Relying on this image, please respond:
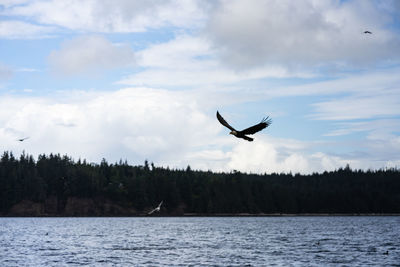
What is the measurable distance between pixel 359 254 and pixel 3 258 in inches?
1622

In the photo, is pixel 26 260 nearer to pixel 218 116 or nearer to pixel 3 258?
pixel 3 258

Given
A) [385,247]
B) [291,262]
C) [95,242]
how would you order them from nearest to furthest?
[291,262] → [385,247] → [95,242]

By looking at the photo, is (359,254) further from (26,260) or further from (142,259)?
(26,260)

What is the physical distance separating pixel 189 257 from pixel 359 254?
69.4 feet

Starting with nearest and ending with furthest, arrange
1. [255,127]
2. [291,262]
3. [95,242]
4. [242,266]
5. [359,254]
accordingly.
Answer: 1. [255,127]
2. [242,266]
3. [291,262]
4. [359,254]
5. [95,242]

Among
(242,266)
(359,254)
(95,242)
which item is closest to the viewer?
(242,266)

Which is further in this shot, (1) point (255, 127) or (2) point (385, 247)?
(2) point (385, 247)

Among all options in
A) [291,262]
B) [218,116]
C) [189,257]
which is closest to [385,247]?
[291,262]

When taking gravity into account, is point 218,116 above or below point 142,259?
above

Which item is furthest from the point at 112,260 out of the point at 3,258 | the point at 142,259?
the point at 3,258

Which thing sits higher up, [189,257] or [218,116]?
[218,116]

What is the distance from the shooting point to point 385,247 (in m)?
80.1

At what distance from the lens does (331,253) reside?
2768 inches

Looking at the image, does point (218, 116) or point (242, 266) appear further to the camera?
point (242, 266)
